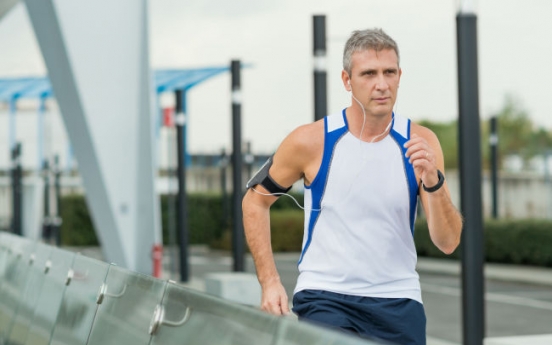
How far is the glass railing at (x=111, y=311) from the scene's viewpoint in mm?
3533

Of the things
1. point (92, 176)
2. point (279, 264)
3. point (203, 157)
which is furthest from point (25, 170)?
point (92, 176)

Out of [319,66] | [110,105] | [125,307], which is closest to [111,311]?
[125,307]

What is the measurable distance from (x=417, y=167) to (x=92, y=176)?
14.5 m

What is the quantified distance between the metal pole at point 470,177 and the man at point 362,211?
3.82 metres

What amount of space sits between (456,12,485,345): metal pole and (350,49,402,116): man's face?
407 cm

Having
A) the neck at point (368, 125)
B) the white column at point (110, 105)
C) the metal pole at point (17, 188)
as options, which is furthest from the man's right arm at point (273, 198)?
the metal pole at point (17, 188)

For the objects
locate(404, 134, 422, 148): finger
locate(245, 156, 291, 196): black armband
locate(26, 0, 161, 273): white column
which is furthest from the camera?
locate(26, 0, 161, 273): white column

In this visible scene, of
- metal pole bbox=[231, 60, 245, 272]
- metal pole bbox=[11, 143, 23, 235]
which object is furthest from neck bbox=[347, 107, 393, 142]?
metal pole bbox=[11, 143, 23, 235]

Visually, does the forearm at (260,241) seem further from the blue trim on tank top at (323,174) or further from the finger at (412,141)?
the finger at (412,141)

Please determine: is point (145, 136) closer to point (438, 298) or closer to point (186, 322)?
point (438, 298)

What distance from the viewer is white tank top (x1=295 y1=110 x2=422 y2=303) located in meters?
4.24

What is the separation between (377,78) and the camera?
4.14 meters

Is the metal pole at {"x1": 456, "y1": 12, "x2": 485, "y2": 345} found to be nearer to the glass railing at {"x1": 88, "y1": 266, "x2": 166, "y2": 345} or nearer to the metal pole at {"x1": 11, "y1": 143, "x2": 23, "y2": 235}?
the glass railing at {"x1": 88, "y1": 266, "x2": 166, "y2": 345}

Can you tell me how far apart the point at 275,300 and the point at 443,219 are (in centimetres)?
64
